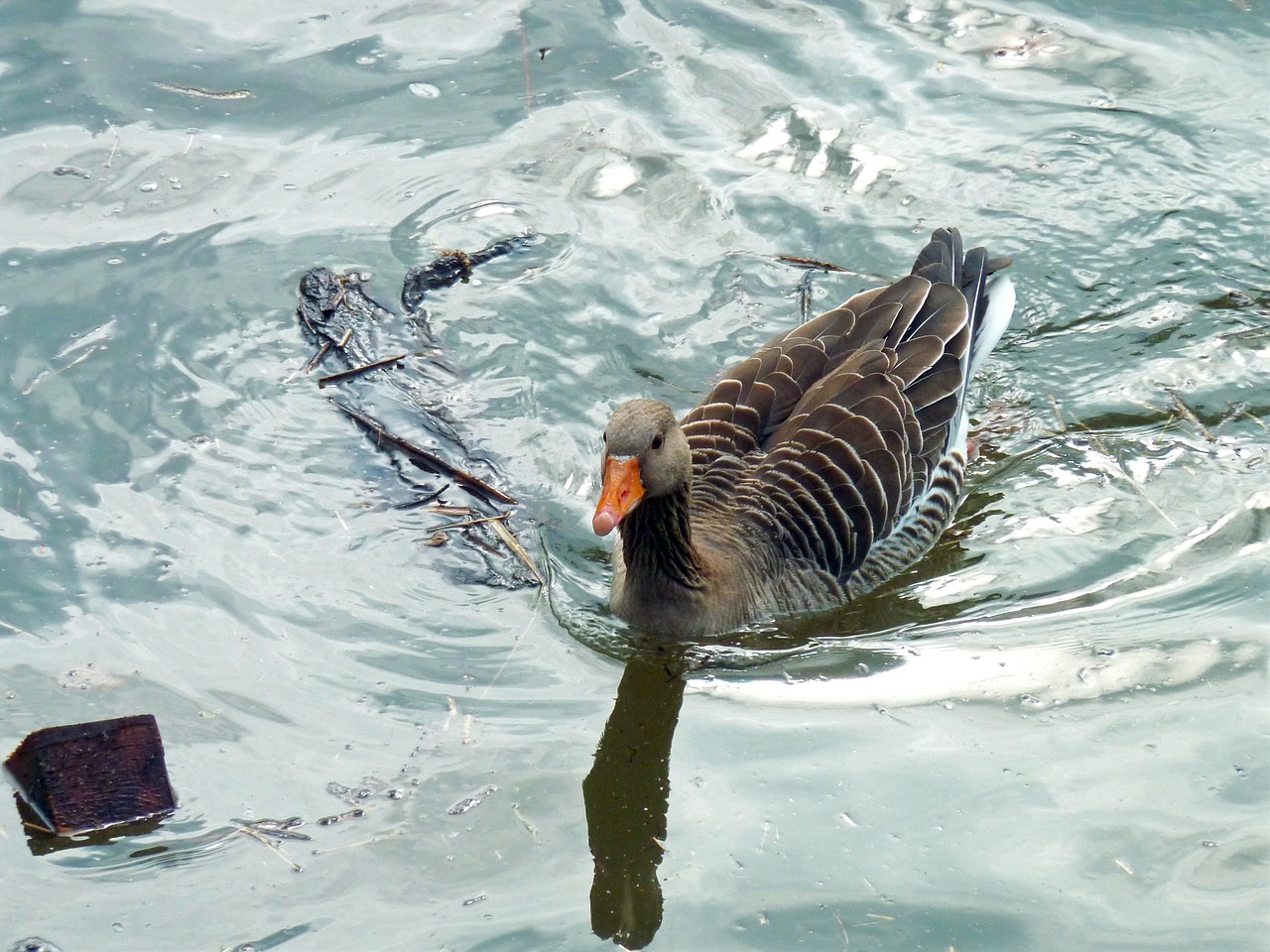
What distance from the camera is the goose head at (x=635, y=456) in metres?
6.29

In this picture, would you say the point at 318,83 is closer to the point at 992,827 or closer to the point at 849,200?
the point at 849,200

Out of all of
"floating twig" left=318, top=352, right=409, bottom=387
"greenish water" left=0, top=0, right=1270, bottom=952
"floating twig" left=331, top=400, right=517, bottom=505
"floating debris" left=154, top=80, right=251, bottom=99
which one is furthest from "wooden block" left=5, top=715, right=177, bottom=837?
"floating debris" left=154, top=80, right=251, bottom=99

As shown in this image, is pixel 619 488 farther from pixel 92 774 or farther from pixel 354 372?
pixel 354 372

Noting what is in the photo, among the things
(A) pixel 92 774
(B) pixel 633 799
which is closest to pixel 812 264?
(B) pixel 633 799

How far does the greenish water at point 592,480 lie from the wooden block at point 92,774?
147 millimetres

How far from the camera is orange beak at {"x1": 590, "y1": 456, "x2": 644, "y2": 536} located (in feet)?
20.5

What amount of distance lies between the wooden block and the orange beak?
2.16 meters

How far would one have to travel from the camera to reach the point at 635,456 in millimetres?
6344

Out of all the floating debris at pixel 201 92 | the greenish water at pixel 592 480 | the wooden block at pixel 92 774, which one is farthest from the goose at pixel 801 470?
the floating debris at pixel 201 92

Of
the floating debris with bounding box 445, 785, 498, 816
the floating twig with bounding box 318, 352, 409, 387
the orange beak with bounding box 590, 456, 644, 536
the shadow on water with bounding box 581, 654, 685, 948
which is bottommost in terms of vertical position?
the shadow on water with bounding box 581, 654, 685, 948

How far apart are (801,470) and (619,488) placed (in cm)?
136

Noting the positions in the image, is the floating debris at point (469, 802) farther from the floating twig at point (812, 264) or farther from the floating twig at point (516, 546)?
the floating twig at point (812, 264)

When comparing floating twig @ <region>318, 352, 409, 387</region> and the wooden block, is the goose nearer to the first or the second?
floating twig @ <region>318, 352, 409, 387</region>

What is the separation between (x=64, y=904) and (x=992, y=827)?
12.2 feet
